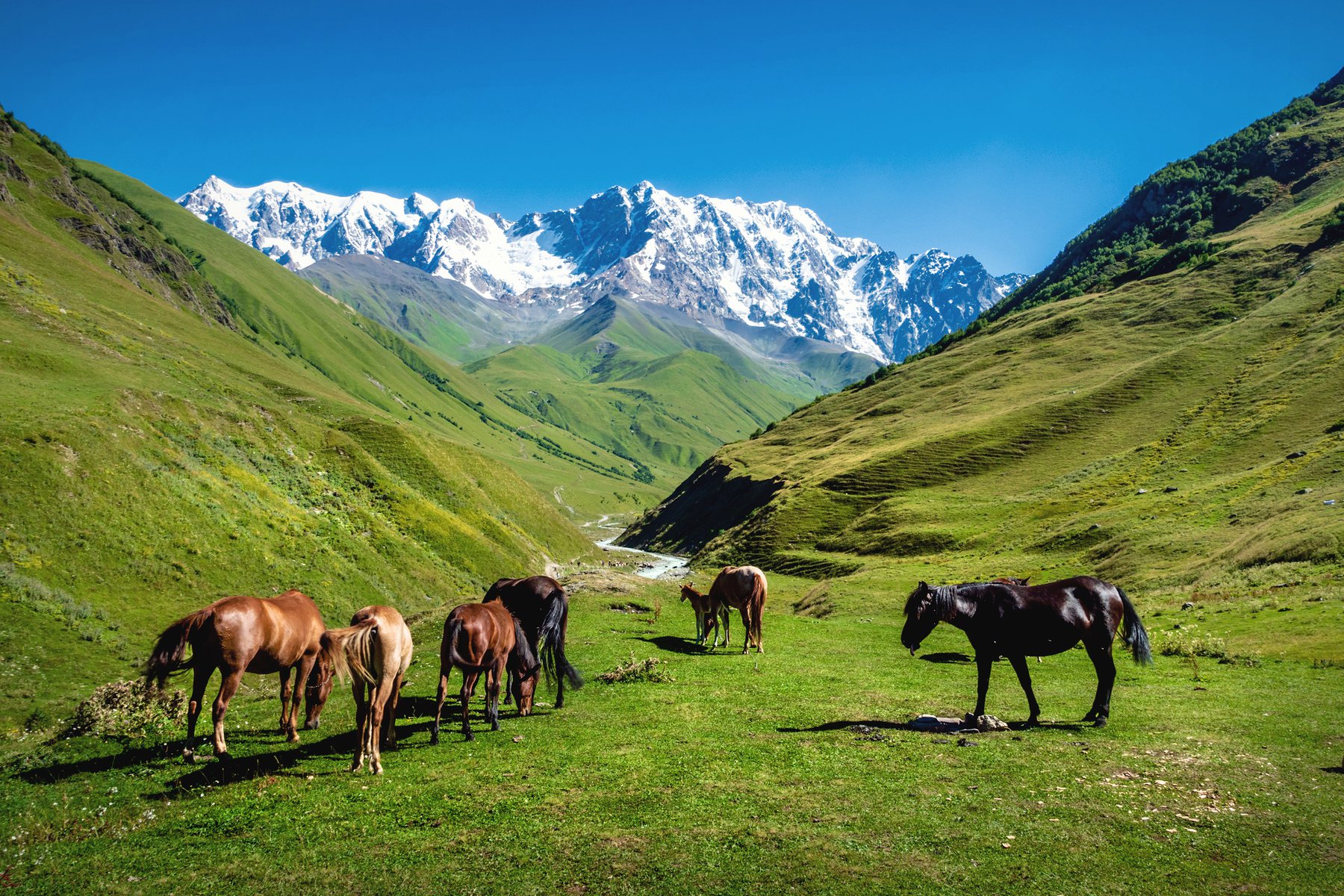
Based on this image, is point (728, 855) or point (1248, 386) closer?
point (728, 855)

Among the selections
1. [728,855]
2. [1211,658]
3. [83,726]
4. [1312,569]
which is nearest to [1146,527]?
[1312,569]

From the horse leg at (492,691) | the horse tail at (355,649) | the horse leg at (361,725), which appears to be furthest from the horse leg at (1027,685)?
the horse leg at (361,725)

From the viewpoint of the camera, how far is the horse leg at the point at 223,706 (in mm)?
15499

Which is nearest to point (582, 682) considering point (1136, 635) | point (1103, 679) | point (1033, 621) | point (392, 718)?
point (392, 718)

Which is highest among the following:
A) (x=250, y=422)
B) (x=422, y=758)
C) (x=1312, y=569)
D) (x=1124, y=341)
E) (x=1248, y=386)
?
(x=1124, y=341)

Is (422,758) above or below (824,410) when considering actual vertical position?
below

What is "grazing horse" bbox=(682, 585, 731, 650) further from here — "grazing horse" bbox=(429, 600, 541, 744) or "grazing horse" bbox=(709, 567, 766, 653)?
"grazing horse" bbox=(429, 600, 541, 744)

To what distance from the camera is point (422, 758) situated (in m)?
16.2

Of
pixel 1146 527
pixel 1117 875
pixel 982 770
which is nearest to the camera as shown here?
pixel 1117 875

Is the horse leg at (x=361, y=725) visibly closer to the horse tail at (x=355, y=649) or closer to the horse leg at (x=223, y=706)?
the horse tail at (x=355, y=649)

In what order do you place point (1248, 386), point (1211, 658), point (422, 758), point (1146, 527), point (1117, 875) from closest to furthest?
point (1117, 875), point (422, 758), point (1211, 658), point (1146, 527), point (1248, 386)

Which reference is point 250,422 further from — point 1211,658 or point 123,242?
point 123,242

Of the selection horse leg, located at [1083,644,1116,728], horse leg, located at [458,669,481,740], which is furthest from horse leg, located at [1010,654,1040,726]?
horse leg, located at [458,669,481,740]

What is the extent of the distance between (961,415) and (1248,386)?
47.0m
